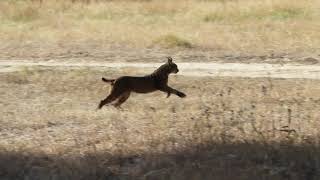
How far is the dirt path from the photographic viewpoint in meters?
13.4

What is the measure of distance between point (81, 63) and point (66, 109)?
560 cm

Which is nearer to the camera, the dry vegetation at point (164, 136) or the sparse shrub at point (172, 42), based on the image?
the dry vegetation at point (164, 136)

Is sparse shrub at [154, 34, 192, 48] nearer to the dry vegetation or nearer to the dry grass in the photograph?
the dry grass

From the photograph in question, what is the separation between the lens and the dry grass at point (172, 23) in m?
17.3

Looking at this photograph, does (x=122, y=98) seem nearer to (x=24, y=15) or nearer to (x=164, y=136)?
(x=164, y=136)

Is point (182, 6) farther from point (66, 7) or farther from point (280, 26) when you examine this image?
point (280, 26)

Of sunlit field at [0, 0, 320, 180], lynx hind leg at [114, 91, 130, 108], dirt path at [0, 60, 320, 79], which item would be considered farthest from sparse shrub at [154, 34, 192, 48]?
lynx hind leg at [114, 91, 130, 108]

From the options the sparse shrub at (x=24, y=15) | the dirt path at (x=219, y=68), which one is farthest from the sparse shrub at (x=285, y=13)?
the dirt path at (x=219, y=68)

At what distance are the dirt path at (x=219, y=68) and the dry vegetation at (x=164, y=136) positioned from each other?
7.22 feet

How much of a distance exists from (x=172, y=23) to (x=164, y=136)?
538 inches

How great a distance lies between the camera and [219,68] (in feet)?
46.8

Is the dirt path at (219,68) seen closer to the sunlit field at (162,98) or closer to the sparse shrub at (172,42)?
the sunlit field at (162,98)

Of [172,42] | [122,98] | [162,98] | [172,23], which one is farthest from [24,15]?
[122,98]

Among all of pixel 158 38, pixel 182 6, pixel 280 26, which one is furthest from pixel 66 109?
pixel 182 6
